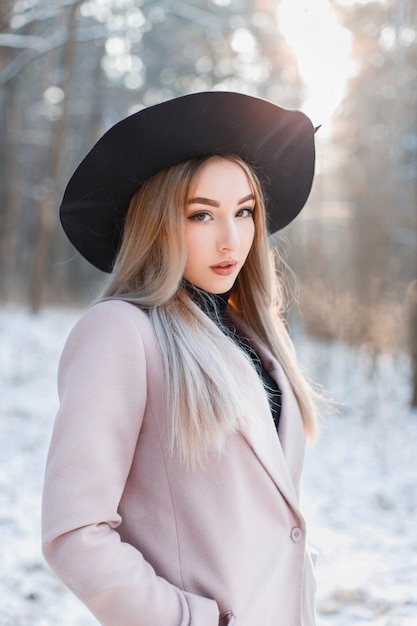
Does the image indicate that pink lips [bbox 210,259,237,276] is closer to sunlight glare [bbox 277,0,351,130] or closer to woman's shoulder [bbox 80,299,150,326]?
woman's shoulder [bbox 80,299,150,326]

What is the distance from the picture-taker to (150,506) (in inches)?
60.0

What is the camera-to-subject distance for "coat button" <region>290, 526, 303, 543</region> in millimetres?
1667

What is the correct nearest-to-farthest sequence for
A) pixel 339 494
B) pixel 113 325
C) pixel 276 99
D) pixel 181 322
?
1. pixel 113 325
2. pixel 181 322
3. pixel 339 494
4. pixel 276 99

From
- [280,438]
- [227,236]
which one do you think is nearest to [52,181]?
[227,236]

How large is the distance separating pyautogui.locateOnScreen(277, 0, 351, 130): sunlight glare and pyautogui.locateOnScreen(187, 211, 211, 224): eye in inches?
132

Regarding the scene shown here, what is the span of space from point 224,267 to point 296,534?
2.31ft

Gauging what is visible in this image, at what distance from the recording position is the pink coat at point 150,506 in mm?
1377

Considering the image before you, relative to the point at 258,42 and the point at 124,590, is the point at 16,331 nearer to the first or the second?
the point at 258,42

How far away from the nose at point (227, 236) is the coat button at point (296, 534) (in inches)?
28.6

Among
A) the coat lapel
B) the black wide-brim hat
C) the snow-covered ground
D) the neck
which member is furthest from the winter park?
the neck

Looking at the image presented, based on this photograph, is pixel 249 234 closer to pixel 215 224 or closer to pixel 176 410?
pixel 215 224

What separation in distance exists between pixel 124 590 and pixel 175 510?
0.21 m

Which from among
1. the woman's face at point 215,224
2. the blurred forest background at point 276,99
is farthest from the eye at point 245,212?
the blurred forest background at point 276,99

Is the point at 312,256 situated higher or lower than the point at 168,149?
lower
